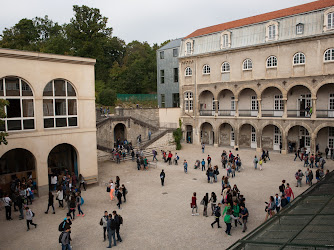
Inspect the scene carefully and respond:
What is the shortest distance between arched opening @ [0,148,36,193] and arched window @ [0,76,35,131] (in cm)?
219

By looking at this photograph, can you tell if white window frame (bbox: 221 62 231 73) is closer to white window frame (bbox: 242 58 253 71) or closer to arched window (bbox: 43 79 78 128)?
white window frame (bbox: 242 58 253 71)

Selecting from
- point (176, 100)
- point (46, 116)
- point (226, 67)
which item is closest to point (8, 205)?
point (46, 116)

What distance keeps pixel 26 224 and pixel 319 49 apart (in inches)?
1128

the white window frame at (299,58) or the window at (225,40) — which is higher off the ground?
the window at (225,40)

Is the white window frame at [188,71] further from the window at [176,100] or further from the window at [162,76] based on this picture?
the window at [162,76]

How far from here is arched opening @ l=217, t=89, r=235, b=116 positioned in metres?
36.2

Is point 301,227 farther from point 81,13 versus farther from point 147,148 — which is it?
point 81,13

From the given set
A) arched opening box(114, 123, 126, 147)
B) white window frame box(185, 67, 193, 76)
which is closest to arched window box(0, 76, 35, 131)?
arched opening box(114, 123, 126, 147)

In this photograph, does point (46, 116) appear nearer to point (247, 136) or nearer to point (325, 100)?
point (247, 136)

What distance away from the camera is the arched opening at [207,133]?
3853cm

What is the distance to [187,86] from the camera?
3856 cm

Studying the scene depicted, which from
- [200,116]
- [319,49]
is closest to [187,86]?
[200,116]

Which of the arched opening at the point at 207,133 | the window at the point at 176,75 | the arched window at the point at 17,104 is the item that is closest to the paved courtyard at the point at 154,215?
the arched window at the point at 17,104

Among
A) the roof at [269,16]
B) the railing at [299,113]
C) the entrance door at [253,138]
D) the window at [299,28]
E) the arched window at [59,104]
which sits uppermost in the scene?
the roof at [269,16]
